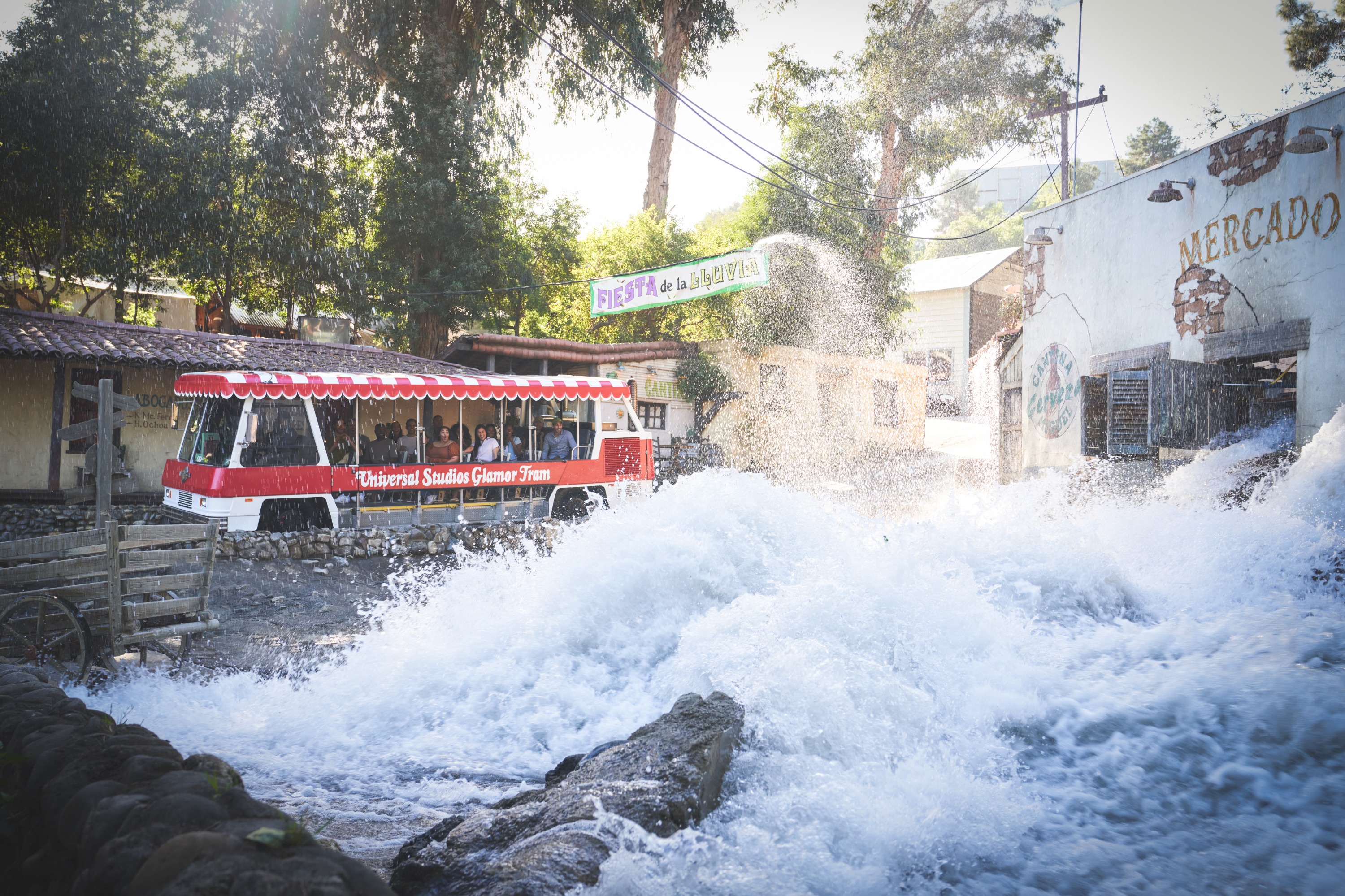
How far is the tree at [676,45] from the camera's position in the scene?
81.0 feet

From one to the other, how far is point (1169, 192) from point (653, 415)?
14.0m

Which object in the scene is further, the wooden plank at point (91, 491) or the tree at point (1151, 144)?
the tree at point (1151, 144)

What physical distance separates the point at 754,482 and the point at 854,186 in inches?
767

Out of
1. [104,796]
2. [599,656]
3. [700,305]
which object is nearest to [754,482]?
[599,656]

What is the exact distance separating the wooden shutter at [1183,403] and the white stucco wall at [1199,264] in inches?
37.5

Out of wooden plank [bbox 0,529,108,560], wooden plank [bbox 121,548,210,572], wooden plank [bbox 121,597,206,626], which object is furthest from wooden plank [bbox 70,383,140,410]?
wooden plank [bbox 121,597,206,626]

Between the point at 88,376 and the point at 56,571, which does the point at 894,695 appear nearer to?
the point at 56,571

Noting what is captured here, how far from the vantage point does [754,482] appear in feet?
33.3

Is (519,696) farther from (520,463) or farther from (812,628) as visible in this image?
(520,463)

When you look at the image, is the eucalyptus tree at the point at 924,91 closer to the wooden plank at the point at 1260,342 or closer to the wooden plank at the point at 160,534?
the wooden plank at the point at 1260,342

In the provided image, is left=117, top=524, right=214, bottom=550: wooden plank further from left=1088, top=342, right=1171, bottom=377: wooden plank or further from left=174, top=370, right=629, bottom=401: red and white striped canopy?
left=1088, top=342, right=1171, bottom=377: wooden plank

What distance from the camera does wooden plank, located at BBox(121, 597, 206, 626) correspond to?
6023 mm

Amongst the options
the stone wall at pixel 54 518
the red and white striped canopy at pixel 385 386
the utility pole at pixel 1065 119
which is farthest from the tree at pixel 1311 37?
the stone wall at pixel 54 518

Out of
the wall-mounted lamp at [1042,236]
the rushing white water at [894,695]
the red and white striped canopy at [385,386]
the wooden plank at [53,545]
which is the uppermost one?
the wall-mounted lamp at [1042,236]
